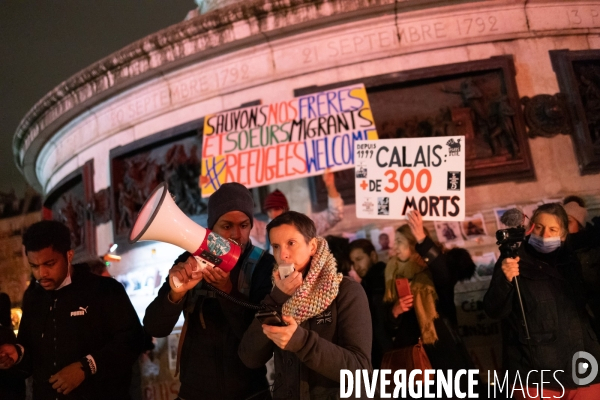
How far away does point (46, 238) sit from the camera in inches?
137

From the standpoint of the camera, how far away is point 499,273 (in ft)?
11.6

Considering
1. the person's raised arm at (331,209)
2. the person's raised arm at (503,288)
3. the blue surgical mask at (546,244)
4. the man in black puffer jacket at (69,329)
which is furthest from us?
the person's raised arm at (331,209)

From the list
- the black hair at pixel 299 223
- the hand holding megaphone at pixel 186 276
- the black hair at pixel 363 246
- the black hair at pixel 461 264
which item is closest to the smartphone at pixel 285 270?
the black hair at pixel 299 223

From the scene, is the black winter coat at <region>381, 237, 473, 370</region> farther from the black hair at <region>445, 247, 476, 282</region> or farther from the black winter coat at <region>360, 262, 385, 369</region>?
the black hair at <region>445, 247, 476, 282</region>

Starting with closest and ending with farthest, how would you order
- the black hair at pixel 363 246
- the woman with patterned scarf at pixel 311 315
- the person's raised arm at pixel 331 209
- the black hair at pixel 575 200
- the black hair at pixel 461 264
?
the woman with patterned scarf at pixel 311 315
the black hair at pixel 461 264
the black hair at pixel 363 246
the black hair at pixel 575 200
the person's raised arm at pixel 331 209

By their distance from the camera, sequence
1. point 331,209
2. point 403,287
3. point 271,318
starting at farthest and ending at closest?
point 331,209, point 403,287, point 271,318

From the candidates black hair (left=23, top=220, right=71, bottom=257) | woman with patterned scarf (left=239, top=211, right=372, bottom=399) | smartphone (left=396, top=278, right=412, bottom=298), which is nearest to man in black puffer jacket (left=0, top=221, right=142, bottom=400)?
black hair (left=23, top=220, right=71, bottom=257)

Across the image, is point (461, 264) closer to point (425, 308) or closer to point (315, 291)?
point (425, 308)

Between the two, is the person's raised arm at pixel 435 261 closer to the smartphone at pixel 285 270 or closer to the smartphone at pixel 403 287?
the smartphone at pixel 403 287

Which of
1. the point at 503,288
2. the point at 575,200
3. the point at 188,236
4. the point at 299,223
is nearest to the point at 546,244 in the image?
the point at 503,288

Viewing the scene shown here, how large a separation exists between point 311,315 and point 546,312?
1940 mm

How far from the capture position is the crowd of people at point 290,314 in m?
2.50

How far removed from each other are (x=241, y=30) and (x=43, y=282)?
3915 millimetres

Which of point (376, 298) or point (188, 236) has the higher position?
point (188, 236)
